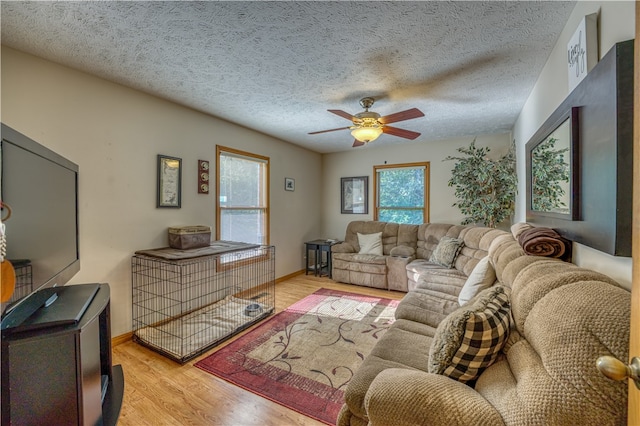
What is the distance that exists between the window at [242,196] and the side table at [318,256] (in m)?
A: 1.10

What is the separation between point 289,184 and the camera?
475cm

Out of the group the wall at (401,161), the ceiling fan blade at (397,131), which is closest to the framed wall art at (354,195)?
the wall at (401,161)

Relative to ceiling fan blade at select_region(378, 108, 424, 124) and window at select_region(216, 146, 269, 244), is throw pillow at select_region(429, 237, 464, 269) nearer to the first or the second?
ceiling fan blade at select_region(378, 108, 424, 124)

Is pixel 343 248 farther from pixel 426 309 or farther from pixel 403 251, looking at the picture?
pixel 426 309

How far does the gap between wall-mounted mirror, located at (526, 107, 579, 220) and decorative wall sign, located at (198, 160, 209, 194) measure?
3.32 meters

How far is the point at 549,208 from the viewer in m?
1.67

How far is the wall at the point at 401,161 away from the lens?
14.5 ft

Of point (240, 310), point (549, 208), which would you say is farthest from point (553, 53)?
point (240, 310)

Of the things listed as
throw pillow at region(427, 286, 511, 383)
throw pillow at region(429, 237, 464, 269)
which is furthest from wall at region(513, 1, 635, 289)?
throw pillow at region(429, 237, 464, 269)

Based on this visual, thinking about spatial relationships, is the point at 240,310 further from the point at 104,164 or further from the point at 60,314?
the point at 60,314

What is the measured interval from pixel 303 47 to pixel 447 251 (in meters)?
3.09

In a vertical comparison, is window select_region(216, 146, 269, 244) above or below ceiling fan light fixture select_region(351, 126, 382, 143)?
below

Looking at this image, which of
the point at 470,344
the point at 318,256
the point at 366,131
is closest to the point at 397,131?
the point at 366,131

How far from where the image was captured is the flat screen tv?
0.94 meters
